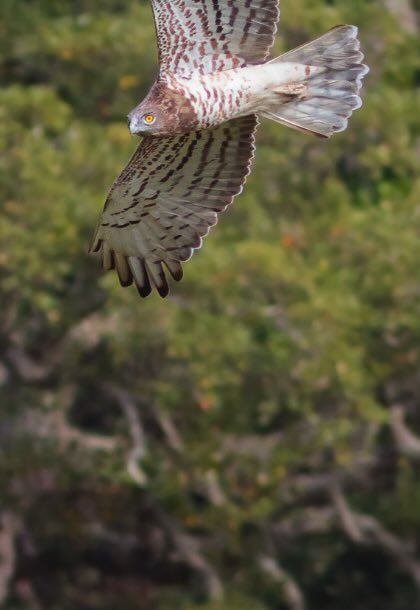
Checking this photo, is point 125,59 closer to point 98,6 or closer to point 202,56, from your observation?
point 98,6

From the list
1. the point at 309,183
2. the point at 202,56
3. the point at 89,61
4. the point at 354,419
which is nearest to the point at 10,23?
the point at 89,61

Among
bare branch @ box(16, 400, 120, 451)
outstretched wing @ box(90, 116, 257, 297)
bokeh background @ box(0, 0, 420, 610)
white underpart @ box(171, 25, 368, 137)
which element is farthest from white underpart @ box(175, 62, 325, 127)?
bare branch @ box(16, 400, 120, 451)

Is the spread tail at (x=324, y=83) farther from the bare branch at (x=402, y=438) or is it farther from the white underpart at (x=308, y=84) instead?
the bare branch at (x=402, y=438)

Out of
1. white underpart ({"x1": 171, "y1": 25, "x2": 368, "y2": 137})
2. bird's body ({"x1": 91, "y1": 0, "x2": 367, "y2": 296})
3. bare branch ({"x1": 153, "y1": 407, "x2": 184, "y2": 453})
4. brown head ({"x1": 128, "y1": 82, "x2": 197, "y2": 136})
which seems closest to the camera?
brown head ({"x1": 128, "y1": 82, "x2": 197, "y2": 136})

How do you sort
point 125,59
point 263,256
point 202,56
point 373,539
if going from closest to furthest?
point 202,56 < point 263,256 < point 125,59 < point 373,539

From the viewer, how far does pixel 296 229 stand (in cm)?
1527

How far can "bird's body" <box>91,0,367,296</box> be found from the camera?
7.98 meters

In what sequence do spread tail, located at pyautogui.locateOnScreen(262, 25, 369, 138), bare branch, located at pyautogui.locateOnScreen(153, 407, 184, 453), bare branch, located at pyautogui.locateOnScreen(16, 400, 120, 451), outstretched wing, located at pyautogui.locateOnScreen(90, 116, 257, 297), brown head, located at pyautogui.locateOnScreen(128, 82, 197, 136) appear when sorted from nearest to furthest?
brown head, located at pyautogui.locateOnScreen(128, 82, 197, 136) → spread tail, located at pyautogui.locateOnScreen(262, 25, 369, 138) → outstretched wing, located at pyautogui.locateOnScreen(90, 116, 257, 297) → bare branch, located at pyautogui.locateOnScreen(153, 407, 184, 453) → bare branch, located at pyautogui.locateOnScreen(16, 400, 120, 451)

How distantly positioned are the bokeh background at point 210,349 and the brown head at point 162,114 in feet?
18.6

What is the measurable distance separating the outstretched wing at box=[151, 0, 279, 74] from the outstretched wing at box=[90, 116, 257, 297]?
1.12 feet

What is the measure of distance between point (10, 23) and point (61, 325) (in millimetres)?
2647

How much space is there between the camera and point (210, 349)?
45.4 feet

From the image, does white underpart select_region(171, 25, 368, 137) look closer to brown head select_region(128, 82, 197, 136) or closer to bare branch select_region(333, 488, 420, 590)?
brown head select_region(128, 82, 197, 136)

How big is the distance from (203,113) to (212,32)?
36 cm
